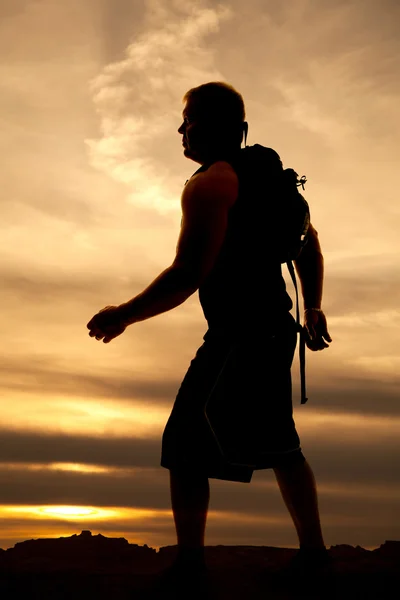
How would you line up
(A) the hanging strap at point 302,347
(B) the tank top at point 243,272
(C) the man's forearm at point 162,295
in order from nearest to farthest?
(C) the man's forearm at point 162,295, (B) the tank top at point 243,272, (A) the hanging strap at point 302,347

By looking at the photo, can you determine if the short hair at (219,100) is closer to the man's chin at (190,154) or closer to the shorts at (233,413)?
the man's chin at (190,154)

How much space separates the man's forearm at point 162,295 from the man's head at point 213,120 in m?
0.79

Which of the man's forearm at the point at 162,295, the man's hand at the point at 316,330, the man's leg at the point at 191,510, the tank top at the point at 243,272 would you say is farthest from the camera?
the man's hand at the point at 316,330

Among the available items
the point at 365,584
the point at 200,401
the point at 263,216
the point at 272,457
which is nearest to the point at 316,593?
the point at 365,584

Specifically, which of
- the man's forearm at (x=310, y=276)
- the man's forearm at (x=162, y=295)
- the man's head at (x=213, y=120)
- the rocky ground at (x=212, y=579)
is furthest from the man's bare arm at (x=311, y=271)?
the rocky ground at (x=212, y=579)

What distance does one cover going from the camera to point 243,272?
13.9 ft

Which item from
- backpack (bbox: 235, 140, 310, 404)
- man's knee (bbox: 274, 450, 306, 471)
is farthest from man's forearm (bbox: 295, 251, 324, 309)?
man's knee (bbox: 274, 450, 306, 471)

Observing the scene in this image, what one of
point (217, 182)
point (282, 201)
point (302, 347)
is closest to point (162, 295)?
point (217, 182)

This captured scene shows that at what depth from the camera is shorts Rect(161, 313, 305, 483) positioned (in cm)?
408

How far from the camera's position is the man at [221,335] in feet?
13.2

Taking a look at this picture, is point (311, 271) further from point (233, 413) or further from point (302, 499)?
point (302, 499)

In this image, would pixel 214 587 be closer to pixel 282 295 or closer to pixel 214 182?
pixel 282 295

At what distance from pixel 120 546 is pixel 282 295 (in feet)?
9.08

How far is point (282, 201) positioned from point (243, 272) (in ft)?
1.59
